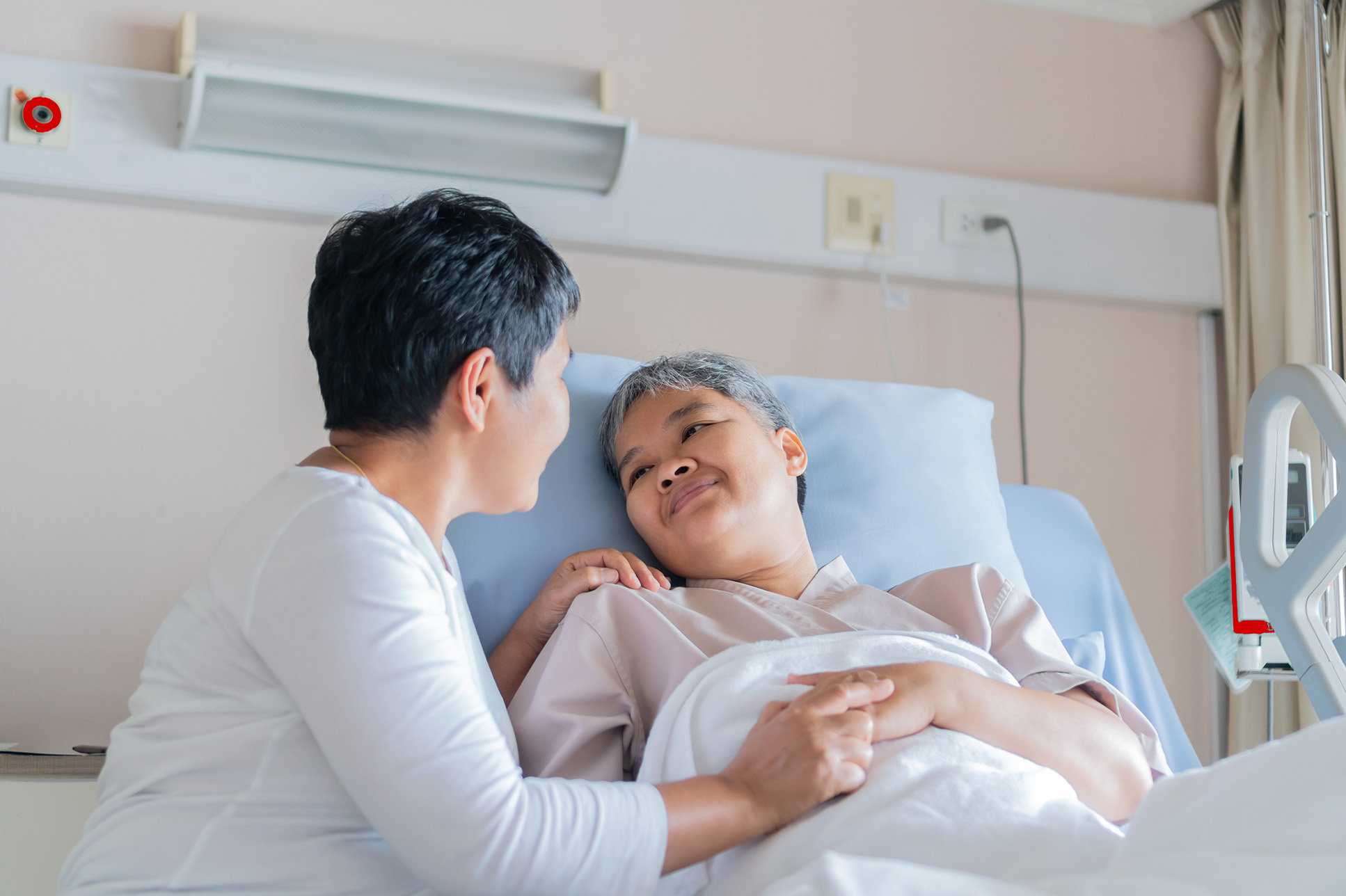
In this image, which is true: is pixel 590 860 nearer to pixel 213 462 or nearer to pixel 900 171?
pixel 213 462

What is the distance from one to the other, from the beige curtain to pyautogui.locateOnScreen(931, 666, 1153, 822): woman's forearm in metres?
1.29

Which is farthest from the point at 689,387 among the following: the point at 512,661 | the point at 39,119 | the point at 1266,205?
the point at 1266,205

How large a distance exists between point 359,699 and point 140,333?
4.44 feet

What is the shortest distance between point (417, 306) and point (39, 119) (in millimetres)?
1228

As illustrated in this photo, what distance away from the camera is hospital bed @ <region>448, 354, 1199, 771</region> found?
5.18 feet

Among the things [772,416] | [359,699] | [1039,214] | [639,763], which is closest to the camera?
[359,699]

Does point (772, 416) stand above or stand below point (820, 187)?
below

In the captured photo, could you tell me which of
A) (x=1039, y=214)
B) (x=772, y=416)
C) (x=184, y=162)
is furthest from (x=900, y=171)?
(x=184, y=162)

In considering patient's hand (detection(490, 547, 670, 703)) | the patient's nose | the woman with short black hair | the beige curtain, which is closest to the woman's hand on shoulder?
patient's hand (detection(490, 547, 670, 703))

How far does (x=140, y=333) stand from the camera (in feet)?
6.47

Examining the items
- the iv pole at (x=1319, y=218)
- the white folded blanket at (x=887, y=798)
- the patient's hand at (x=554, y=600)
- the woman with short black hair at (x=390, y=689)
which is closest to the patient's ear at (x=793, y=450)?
the patient's hand at (x=554, y=600)

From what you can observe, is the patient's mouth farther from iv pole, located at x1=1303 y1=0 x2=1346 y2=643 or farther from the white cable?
iv pole, located at x1=1303 y1=0 x2=1346 y2=643

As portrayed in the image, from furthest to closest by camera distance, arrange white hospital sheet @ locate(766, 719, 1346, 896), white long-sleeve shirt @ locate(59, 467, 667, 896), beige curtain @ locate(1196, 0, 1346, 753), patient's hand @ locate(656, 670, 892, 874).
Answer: beige curtain @ locate(1196, 0, 1346, 753) → patient's hand @ locate(656, 670, 892, 874) → white long-sleeve shirt @ locate(59, 467, 667, 896) → white hospital sheet @ locate(766, 719, 1346, 896)

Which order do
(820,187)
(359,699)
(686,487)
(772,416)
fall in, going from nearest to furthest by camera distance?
(359,699), (686,487), (772,416), (820,187)
